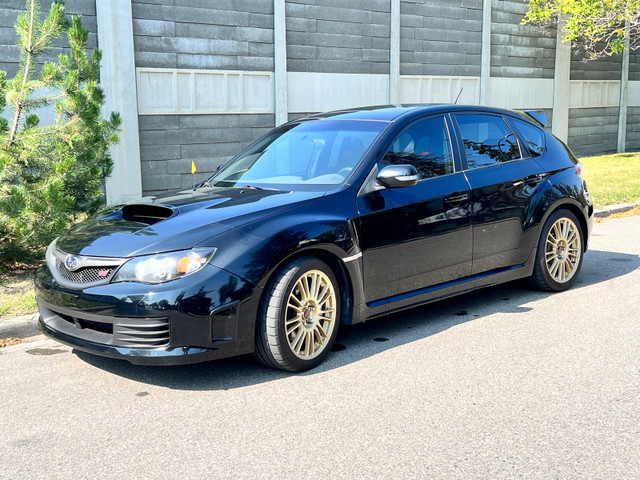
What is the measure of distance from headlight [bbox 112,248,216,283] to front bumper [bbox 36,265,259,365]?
0.14 feet

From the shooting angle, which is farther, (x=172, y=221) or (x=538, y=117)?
(x=538, y=117)

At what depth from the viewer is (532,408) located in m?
3.84

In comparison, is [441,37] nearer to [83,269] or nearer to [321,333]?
[321,333]

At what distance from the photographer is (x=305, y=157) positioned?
17.6 ft

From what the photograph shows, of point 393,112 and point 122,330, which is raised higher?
point 393,112

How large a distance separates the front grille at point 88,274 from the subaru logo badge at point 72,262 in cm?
3

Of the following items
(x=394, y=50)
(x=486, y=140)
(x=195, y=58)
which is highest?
(x=394, y=50)

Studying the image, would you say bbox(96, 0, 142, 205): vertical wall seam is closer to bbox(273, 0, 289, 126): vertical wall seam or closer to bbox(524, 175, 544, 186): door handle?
bbox(273, 0, 289, 126): vertical wall seam

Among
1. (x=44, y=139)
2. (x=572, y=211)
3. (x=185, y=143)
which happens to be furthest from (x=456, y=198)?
(x=185, y=143)

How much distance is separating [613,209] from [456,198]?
6.60 m

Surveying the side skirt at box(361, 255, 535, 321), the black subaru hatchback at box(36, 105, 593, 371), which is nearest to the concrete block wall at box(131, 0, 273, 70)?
the black subaru hatchback at box(36, 105, 593, 371)

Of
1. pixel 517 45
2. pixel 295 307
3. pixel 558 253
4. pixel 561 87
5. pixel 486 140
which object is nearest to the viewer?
pixel 295 307

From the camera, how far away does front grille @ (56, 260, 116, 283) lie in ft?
13.5

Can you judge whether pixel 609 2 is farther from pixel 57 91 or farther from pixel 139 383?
pixel 139 383
